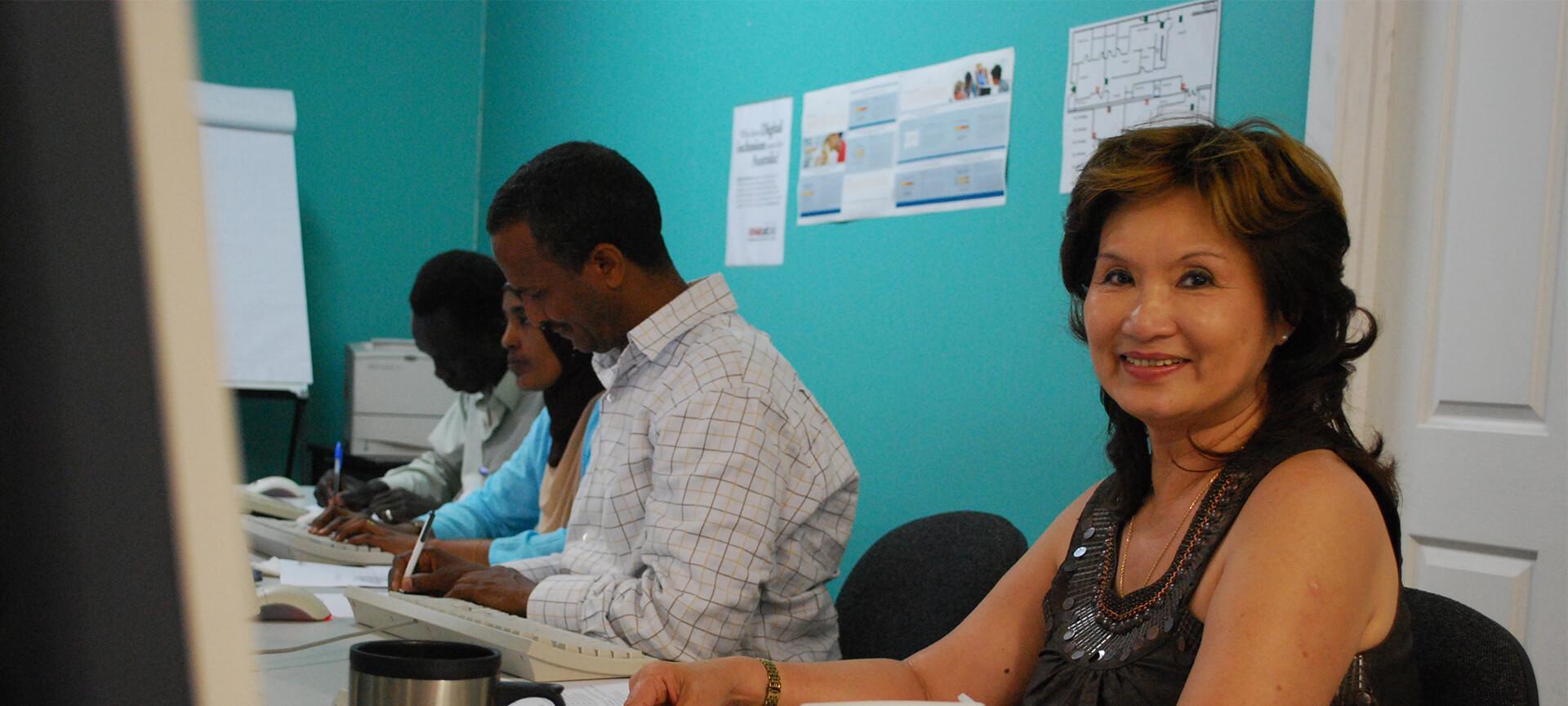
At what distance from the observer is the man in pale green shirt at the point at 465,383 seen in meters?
3.13

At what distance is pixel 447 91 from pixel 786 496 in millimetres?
3934

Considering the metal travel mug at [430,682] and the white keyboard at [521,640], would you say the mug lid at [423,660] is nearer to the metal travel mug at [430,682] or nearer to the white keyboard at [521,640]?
the metal travel mug at [430,682]

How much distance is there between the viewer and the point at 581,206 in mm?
1861

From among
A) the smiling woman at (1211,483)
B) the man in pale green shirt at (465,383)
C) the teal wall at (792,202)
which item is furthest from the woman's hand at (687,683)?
the man in pale green shirt at (465,383)

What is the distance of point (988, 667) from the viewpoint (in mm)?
1360

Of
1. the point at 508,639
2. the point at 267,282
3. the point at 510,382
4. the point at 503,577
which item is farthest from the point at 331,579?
the point at 267,282

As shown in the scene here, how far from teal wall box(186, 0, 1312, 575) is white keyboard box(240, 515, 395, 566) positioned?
3.61 feet

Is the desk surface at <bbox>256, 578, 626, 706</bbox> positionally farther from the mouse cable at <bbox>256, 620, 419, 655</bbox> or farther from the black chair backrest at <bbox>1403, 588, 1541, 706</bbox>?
the black chair backrest at <bbox>1403, 588, 1541, 706</bbox>

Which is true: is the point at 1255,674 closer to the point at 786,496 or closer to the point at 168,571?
the point at 786,496

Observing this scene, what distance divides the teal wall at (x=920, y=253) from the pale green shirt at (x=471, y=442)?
2.49ft

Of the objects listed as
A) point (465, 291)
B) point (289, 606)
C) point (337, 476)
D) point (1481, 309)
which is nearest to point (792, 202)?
point (465, 291)

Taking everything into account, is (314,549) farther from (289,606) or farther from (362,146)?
(362,146)

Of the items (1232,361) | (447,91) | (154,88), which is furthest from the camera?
(447,91)

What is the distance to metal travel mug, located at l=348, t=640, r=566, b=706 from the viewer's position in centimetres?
92
